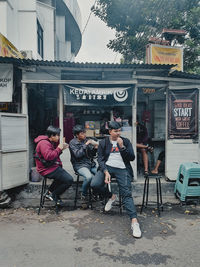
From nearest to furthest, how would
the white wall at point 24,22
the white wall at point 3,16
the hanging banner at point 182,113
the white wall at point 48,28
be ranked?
the hanging banner at point 182,113, the white wall at point 3,16, the white wall at point 24,22, the white wall at point 48,28

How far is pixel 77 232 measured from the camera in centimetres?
388

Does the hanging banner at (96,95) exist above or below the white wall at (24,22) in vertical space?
below

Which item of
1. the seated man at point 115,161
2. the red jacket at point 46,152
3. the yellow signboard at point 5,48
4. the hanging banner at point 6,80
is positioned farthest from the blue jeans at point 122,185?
the yellow signboard at point 5,48

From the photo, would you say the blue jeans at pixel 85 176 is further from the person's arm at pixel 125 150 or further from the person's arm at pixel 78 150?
the person's arm at pixel 125 150

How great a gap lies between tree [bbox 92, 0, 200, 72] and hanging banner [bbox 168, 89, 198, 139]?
684 cm

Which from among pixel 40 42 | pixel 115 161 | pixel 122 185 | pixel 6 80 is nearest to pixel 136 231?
pixel 122 185

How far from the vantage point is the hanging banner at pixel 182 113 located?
6027 mm

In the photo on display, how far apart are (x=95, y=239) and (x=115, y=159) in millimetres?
1556

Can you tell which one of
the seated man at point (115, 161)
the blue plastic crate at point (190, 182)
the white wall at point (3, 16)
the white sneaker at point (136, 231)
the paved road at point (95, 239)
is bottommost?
the paved road at point (95, 239)

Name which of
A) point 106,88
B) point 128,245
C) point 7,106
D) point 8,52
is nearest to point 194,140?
point 106,88

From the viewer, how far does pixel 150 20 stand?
12680mm

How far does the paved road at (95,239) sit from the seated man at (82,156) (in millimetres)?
665

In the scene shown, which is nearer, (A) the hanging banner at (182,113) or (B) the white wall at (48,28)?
(A) the hanging banner at (182,113)

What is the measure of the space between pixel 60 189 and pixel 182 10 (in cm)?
1264
